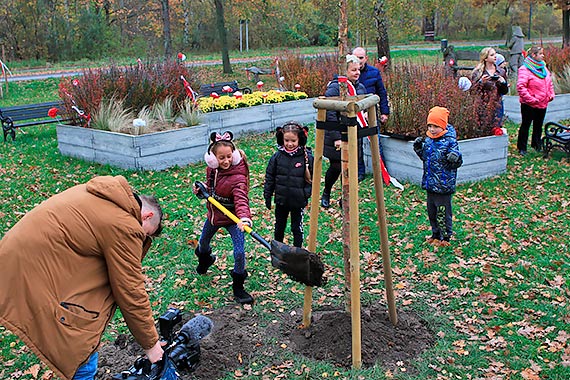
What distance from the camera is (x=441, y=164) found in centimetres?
661

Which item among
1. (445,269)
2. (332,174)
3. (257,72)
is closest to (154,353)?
(445,269)

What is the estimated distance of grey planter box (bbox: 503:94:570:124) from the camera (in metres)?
13.0

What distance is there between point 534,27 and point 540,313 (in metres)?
47.9

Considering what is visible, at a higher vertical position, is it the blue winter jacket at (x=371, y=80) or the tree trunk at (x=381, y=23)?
the tree trunk at (x=381, y=23)

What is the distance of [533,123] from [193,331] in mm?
8147

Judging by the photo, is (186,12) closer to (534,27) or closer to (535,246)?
(534,27)

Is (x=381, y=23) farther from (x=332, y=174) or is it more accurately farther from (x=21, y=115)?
(x=332, y=174)

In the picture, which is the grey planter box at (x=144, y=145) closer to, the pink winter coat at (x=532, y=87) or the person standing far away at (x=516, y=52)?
the pink winter coat at (x=532, y=87)

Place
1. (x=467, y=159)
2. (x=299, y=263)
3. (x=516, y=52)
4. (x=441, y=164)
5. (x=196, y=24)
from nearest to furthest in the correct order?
1. (x=299, y=263)
2. (x=441, y=164)
3. (x=467, y=159)
4. (x=516, y=52)
5. (x=196, y=24)

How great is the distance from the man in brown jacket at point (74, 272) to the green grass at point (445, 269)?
5.86 feet

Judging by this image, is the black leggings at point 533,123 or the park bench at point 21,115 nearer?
the black leggings at point 533,123

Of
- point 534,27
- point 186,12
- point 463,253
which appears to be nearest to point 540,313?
point 463,253

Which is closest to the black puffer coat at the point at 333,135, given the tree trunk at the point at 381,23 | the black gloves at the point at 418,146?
the black gloves at the point at 418,146

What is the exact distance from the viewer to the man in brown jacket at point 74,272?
116 inches
